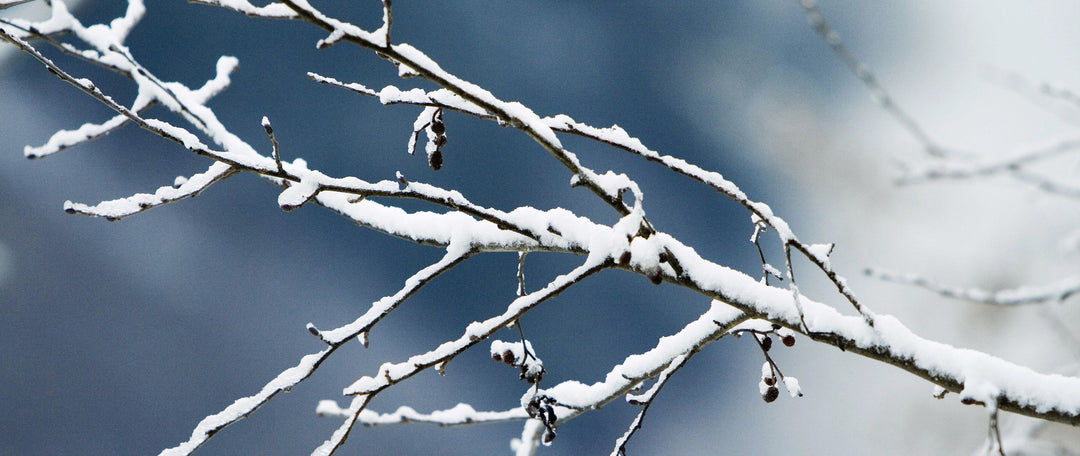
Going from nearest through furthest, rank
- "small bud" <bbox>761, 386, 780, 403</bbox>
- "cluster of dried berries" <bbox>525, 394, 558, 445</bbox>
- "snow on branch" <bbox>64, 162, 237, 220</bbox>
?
"snow on branch" <bbox>64, 162, 237, 220</bbox> → "cluster of dried berries" <bbox>525, 394, 558, 445</bbox> → "small bud" <bbox>761, 386, 780, 403</bbox>

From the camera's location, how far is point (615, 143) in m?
1.14

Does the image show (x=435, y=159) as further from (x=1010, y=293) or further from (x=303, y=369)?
(x=1010, y=293)

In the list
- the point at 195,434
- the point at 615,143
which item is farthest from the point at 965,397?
the point at 195,434

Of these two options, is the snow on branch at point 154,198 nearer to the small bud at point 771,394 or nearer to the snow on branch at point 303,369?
the snow on branch at point 303,369

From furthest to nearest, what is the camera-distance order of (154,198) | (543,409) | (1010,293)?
(1010,293)
(543,409)
(154,198)

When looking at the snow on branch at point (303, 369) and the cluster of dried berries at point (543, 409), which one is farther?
the cluster of dried berries at point (543, 409)

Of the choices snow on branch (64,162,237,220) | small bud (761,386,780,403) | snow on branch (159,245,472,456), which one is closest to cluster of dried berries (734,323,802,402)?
small bud (761,386,780,403)

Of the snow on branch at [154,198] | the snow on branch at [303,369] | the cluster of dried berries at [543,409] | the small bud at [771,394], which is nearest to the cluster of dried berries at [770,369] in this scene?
the small bud at [771,394]

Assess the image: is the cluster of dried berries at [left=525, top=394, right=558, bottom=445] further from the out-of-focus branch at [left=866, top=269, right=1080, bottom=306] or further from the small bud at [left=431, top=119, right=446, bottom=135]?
the out-of-focus branch at [left=866, top=269, right=1080, bottom=306]

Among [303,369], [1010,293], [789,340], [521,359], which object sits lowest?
[303,369]

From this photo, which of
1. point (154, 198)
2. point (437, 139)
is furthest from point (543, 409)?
point (154, 198)

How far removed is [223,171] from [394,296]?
46 cm

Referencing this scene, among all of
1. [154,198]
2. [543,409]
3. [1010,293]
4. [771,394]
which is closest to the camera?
[154,198]

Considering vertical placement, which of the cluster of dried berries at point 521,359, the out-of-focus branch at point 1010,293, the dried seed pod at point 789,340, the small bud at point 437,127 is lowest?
the cluster of dried berries at point 521,359
